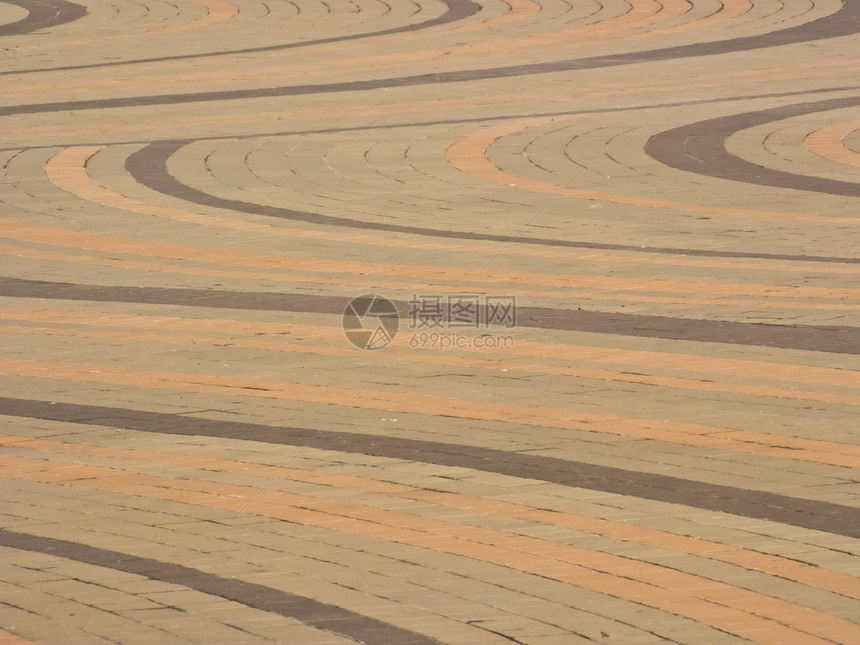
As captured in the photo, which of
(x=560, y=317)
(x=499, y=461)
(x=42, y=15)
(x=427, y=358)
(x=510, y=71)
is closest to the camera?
(x=499, y=461)

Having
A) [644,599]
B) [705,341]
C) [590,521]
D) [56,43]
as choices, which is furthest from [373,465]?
[56,43]

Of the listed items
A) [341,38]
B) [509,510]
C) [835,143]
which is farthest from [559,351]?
[341,38]

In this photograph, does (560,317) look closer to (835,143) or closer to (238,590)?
(238,590)

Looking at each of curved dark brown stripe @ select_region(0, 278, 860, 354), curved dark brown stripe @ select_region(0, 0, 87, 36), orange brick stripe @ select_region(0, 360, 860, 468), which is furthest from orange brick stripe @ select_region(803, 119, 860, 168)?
curved dark brown stripe @ select_region(0, 0, 87, 36)

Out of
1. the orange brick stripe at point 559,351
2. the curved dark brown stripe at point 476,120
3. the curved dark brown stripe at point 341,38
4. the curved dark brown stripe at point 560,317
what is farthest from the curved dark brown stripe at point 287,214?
the curved dark brown stripe at point 341,38

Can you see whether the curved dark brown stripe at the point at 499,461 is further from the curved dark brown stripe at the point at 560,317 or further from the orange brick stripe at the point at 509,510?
the curved dark brown stripe at the point at 560,317

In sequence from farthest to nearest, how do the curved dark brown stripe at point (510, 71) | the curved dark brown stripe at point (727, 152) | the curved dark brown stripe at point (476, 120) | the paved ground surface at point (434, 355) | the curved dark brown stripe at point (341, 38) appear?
the curved dark brown stripe at point (341, 38) → the curved dark brown stripe at point (510, 71) → the curved dark brown stripe at point (476, 120) → the curved dark brown stripe at point (727, 152) → the paved ground surface at point (434, 355)
